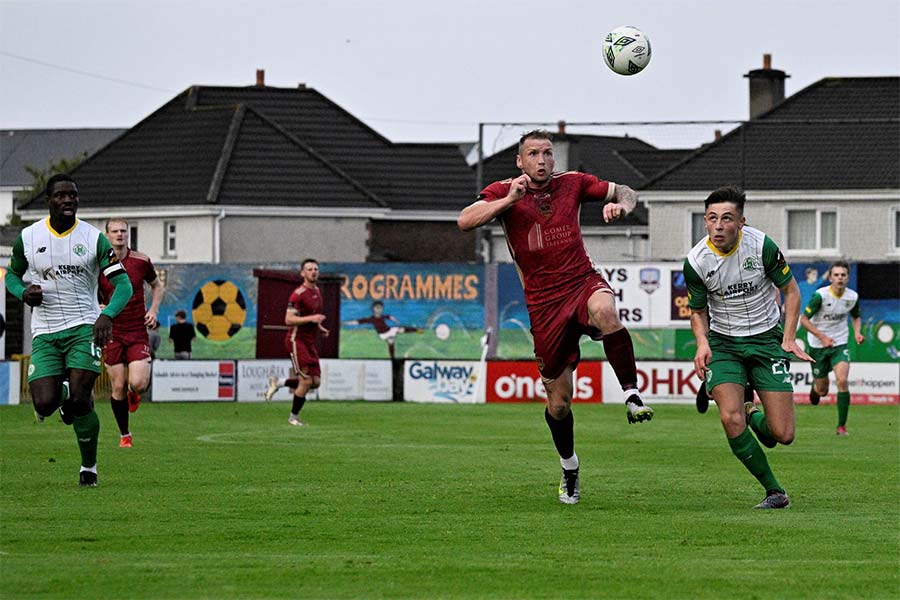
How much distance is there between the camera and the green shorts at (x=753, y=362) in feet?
39.5

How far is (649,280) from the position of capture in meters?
37.0

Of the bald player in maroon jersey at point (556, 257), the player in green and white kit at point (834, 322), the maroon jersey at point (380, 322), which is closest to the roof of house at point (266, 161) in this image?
the maroon jersey at point (380, 322)

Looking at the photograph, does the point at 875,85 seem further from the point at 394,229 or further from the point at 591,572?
the point at 591,572

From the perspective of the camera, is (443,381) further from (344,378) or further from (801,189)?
(801,189)

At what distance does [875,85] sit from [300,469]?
4180 centimetres

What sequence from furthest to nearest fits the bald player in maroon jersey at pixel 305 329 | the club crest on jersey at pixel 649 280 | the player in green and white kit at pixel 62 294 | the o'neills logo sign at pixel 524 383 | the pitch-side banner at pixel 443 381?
the club crest on jersey at pixel 649 280 < the pitch-side banner at pixel 443 381 < the o'neills logo sign at pixel 524 383 < the bald player in maroon jersey at pixel 305 329 < the player in green and white kit at pixel 62 294

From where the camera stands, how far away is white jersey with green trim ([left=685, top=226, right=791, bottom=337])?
472 inches

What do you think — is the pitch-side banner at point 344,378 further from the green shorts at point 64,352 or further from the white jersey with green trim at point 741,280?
the white jersey with green trim at point 741,280

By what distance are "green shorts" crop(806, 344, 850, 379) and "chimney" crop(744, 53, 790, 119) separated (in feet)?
115

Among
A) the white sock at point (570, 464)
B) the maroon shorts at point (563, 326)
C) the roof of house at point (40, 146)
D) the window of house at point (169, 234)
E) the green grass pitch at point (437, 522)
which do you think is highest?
the roof of house at point (40, 146)

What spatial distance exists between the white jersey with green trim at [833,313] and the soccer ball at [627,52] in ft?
29.2

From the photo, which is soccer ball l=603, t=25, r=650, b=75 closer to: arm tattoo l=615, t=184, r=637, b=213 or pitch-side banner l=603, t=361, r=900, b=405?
arm tattoo l=615, t=184, r=637, b=213

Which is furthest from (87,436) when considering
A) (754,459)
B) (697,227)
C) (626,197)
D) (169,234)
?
(169,234)

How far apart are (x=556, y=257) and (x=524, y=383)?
22.3 metres
